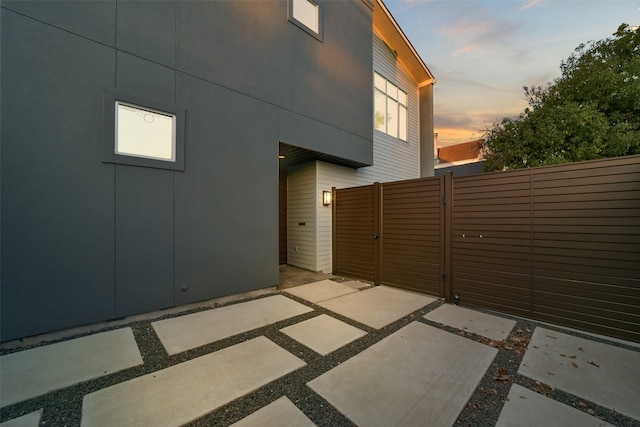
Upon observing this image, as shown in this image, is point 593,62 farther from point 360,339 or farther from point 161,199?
point 161,199

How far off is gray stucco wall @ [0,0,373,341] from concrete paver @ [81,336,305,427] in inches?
59.0

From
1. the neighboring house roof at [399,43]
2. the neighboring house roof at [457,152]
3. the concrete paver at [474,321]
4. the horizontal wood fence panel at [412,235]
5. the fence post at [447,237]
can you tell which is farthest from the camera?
the neighboring house roof at [457,152]

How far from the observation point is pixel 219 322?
3133mm

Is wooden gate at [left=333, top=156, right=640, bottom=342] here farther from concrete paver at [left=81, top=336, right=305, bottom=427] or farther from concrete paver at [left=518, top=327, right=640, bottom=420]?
concrete paver at [left=81, top=336, right=305, bottom=427]

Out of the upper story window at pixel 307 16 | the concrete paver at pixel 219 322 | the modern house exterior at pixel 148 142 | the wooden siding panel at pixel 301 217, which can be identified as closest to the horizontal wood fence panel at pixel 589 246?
the concrete paver at pixel 219 322

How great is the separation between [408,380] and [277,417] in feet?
3.65

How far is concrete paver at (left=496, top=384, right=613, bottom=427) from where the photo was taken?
61.8 inches

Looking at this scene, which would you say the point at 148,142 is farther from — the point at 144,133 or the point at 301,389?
the point at 301,389

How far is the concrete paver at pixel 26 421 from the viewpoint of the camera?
1.53 metres

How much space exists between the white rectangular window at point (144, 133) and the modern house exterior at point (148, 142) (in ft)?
0.05

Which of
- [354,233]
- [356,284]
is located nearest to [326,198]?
[354,233]

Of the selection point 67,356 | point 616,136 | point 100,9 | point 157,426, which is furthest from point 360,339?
point 616,136

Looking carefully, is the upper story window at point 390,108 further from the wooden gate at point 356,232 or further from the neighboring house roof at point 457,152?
the neighboring house roof at point 457,152

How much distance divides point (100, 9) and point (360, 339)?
5.06m
